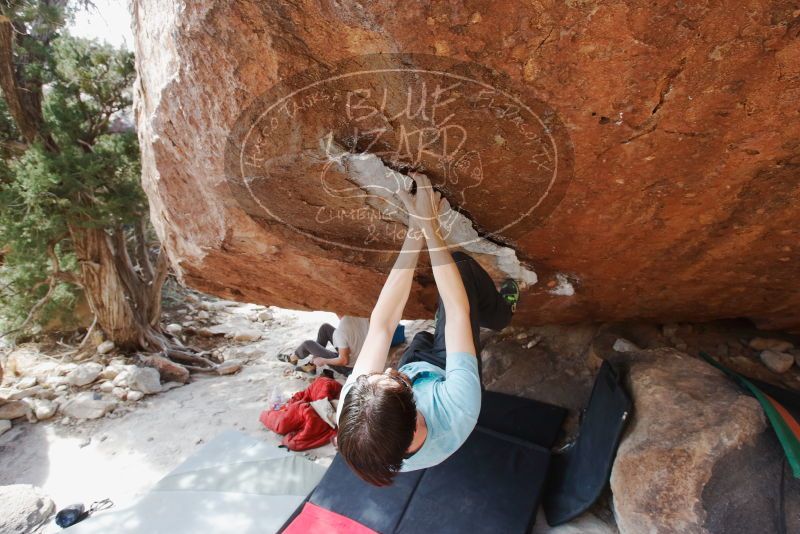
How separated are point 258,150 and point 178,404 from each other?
396 cm

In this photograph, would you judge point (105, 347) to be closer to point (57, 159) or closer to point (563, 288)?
point (57, 159)

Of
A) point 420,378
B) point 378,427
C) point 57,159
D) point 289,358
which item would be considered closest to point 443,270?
point 420,378

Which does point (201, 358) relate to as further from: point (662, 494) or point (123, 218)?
point (662, 494)

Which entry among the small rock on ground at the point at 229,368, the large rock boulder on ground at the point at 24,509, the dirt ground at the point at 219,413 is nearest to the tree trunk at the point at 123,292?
the small rock on ground at the point at 229,368

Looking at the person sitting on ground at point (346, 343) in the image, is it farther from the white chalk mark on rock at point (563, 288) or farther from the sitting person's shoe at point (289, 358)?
the white chalk mark on rock at point (563, 288)

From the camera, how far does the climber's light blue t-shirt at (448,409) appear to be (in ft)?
4.26

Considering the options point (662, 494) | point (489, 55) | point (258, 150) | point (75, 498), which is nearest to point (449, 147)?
point (489, 55)

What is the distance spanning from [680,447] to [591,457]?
524mm

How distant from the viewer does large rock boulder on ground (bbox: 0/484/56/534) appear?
2.82m

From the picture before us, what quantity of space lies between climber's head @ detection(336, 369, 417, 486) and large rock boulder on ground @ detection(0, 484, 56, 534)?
3.16 m

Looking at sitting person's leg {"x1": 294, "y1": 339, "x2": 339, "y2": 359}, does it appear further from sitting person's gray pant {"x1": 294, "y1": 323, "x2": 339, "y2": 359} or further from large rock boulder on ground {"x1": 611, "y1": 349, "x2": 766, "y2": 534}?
large rock boulder on ground {"x1": 611, "y1": 349, "x2": 766, "y2": 534}

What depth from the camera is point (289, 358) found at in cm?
536

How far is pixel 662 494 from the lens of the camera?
1944 mm

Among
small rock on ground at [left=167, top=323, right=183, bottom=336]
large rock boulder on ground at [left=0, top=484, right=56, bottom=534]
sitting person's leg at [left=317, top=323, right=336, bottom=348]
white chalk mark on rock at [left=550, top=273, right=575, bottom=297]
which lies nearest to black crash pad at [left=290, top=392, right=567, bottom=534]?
white chalk mark on rock at [left=550, top=273, right=575, bottom=297]
